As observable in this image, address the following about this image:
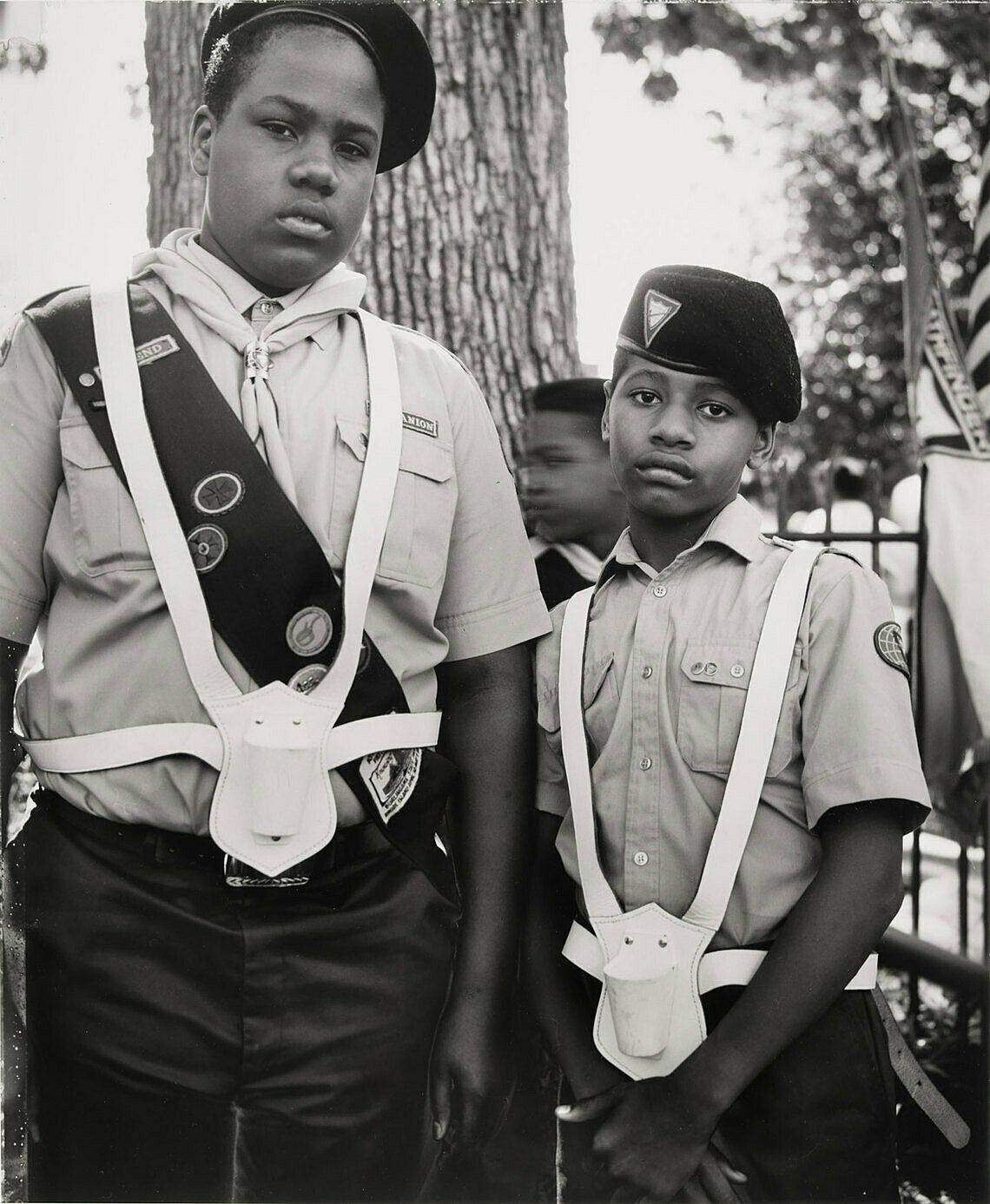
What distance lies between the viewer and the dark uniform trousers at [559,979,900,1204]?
1.85 meters

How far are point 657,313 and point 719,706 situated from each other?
26.1 inches

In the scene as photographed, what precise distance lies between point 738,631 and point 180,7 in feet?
5.75

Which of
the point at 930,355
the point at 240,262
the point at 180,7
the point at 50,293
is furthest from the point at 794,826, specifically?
the point at 180,7

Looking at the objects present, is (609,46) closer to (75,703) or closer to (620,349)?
(620,349)

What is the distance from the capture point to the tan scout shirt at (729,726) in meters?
1.84

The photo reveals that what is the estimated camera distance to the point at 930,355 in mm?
3072

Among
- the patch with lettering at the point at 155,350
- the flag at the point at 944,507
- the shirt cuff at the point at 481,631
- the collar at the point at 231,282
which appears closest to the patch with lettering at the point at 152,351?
the patch with lettering at the point at 155,350

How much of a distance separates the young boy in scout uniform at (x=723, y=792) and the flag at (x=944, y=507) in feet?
3.86

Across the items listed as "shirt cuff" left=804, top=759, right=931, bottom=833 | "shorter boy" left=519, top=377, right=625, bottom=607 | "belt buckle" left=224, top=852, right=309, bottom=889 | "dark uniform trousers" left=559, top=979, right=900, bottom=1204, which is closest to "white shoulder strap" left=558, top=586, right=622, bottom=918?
"dark uniform trousers" left=559, top=979, right=900, bottom=1204

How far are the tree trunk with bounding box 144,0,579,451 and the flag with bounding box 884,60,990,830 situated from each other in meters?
0.98

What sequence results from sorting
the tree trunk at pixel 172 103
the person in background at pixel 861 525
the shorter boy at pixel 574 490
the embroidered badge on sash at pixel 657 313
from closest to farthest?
the embroidered badge on sash at pixel 657 313 → the tree trunk at pixel 172 103 → the shorter boy at pixel 574 490 → the person in background at pixel 861 525

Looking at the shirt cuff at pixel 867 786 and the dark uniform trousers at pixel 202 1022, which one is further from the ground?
the shirt cuff at pixel 867 786

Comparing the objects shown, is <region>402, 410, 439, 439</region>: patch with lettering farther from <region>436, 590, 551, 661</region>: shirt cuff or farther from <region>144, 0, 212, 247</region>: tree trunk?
<region>144, 0, 212, 247</region>: tree trunk

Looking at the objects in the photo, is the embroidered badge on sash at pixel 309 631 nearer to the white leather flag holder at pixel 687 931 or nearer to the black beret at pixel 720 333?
the white leather flag holder at pixel 687 931
